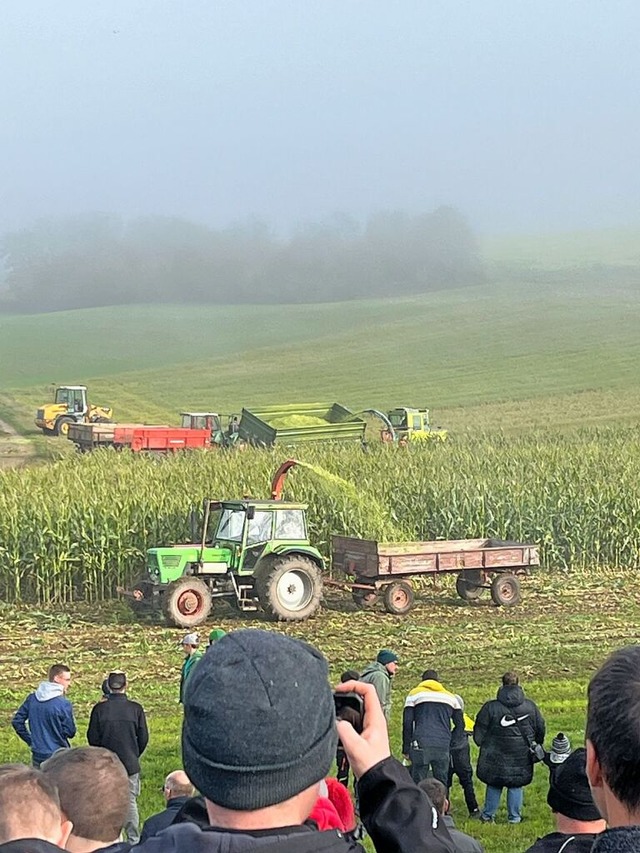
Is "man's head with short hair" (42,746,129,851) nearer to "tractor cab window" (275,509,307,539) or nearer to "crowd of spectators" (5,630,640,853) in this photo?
"crowd of spectators" (5,630,640,853)

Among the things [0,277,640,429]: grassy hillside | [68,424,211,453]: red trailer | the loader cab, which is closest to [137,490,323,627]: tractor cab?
[68,424,211,453]: red trailer

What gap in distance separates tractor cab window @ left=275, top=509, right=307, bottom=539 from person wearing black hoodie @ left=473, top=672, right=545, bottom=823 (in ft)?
29.5

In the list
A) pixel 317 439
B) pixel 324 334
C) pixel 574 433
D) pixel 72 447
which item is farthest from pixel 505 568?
pixel 324 334

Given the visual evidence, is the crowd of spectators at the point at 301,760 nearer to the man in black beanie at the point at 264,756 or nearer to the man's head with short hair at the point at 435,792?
the man in black beanie at the point at 264,756

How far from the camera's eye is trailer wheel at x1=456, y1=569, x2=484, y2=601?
19119 mm

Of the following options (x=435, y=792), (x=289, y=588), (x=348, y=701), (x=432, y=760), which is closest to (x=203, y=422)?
(x=289, y=588)

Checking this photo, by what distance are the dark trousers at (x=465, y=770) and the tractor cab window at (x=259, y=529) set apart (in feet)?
28.1

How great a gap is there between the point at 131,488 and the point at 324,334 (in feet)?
193

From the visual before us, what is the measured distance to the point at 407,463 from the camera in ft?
89.2

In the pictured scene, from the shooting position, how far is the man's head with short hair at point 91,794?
3936 mm

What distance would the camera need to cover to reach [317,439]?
35.1 m

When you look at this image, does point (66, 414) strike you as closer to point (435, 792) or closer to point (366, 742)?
point (435, 792)

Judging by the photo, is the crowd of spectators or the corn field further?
the corn field

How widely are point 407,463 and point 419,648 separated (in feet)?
39.5
